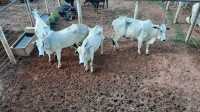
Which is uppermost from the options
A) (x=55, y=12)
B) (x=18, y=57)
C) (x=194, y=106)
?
(x=55, y=12)

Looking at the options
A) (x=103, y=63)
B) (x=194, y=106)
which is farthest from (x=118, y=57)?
(x=194, y=106)

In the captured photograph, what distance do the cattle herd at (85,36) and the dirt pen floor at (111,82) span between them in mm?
523

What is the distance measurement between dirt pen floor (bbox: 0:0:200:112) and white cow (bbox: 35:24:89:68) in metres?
0.75

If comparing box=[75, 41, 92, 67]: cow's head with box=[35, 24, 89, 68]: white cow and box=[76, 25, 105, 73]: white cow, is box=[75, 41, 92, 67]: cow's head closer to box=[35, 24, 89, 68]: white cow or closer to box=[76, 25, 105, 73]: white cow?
box=[76, 25, 105, 73]: white cow

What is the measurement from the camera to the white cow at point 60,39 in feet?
21.8

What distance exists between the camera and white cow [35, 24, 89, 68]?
6.64m

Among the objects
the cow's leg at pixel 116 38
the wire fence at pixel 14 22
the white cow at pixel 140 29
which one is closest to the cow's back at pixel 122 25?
the white cow at pixel 140 29

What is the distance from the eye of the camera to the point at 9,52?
7.15m

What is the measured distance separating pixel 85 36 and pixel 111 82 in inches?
86.2

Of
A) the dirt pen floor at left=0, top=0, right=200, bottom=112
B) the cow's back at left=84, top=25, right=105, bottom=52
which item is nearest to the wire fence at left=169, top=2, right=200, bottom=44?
the dirt pen floor at left=0, top=0, right=200, bottom=112

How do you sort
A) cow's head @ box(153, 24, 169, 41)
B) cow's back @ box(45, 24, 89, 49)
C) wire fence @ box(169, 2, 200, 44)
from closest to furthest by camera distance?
cow's back @ box(45, 24, 89, 49)
cow's head @ box(153, 24, 169, 41)
wire fence @ box(169, 2, 200, 44)

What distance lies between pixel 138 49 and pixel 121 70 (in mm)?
1448

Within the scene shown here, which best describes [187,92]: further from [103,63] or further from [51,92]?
[51,92]

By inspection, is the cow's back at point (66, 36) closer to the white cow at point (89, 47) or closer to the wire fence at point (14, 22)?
the white cow at point (89, 47)
